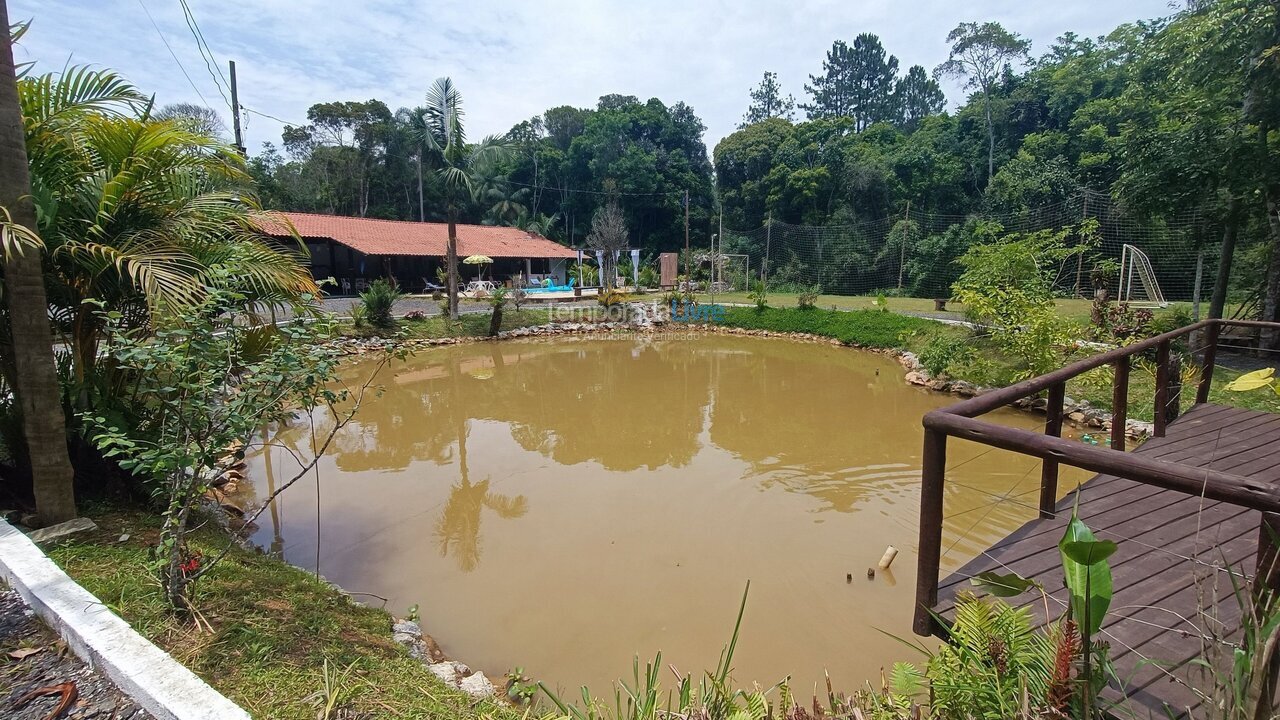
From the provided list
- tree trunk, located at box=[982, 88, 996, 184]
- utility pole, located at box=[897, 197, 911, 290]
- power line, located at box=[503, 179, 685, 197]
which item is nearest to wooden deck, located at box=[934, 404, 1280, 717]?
utility pole, located at box=[897, 197, 911, 290]

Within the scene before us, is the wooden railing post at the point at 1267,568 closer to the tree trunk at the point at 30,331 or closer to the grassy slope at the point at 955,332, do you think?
the grassy slope at the point at 955,332

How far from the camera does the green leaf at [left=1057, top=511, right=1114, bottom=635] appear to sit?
42.8 inches

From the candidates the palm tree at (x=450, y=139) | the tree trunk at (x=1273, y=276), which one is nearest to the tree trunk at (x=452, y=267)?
the palm tree at (x=450, y=139)

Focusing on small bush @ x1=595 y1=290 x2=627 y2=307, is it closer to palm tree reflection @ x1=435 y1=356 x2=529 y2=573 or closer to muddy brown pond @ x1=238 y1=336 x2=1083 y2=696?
muddy brown pond @ x1=238 y1=336 x2=1083 y2=696

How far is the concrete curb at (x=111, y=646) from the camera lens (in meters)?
1.74

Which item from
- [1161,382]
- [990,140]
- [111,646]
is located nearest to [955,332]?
[1161,382]

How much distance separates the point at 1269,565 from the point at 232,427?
10.2 ft

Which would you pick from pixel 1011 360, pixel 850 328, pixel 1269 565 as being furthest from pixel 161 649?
pixel 850 328

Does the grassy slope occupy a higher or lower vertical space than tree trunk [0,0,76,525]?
lower

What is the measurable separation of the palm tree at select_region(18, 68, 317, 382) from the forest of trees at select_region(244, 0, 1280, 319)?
10665mm

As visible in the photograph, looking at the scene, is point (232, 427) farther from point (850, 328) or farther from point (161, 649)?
point (850, 328)

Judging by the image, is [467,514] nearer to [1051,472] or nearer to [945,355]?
[1051,472]

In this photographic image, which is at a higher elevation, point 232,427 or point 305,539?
point 232,427

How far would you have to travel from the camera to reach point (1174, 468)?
119 cm
